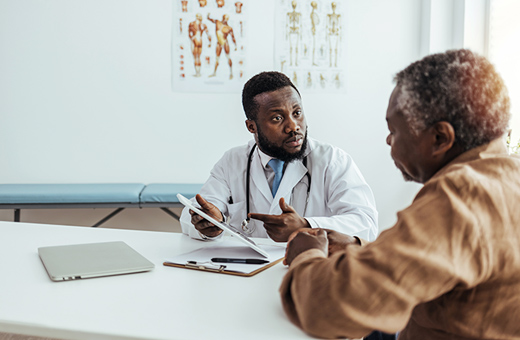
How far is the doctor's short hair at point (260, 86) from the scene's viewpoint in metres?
1.94

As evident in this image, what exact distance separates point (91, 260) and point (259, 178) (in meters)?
0.86

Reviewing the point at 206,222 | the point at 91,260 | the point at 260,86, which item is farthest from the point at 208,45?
the point at 91,260

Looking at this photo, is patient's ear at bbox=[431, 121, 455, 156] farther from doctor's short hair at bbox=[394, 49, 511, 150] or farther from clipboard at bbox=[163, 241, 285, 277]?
clipboard at bbox=[163, 241, 285, 277]

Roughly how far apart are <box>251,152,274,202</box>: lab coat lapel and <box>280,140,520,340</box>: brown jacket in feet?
3.74

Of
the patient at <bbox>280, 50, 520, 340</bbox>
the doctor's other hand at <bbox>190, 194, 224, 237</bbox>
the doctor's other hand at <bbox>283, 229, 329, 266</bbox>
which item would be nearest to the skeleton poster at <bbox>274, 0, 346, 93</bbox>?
the doctor's other hand at <bbox>190, 194, 224, 237</bbox>

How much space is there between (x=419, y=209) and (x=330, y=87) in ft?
10.6

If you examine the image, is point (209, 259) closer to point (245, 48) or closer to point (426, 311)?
point (426, 311)

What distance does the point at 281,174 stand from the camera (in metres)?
1.94

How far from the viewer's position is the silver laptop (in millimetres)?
1132

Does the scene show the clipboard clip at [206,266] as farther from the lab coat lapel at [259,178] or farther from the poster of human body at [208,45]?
the poster of human body at [208,45]

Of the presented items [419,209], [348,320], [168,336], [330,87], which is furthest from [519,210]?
[330,87]

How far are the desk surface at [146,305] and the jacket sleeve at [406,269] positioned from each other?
0.17 meters

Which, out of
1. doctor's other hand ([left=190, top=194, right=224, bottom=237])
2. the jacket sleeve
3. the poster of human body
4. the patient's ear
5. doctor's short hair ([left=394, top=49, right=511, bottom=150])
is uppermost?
the poster of human body

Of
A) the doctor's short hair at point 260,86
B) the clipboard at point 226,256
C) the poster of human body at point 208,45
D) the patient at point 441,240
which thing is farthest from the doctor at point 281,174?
the poster of human body at point 208,45
